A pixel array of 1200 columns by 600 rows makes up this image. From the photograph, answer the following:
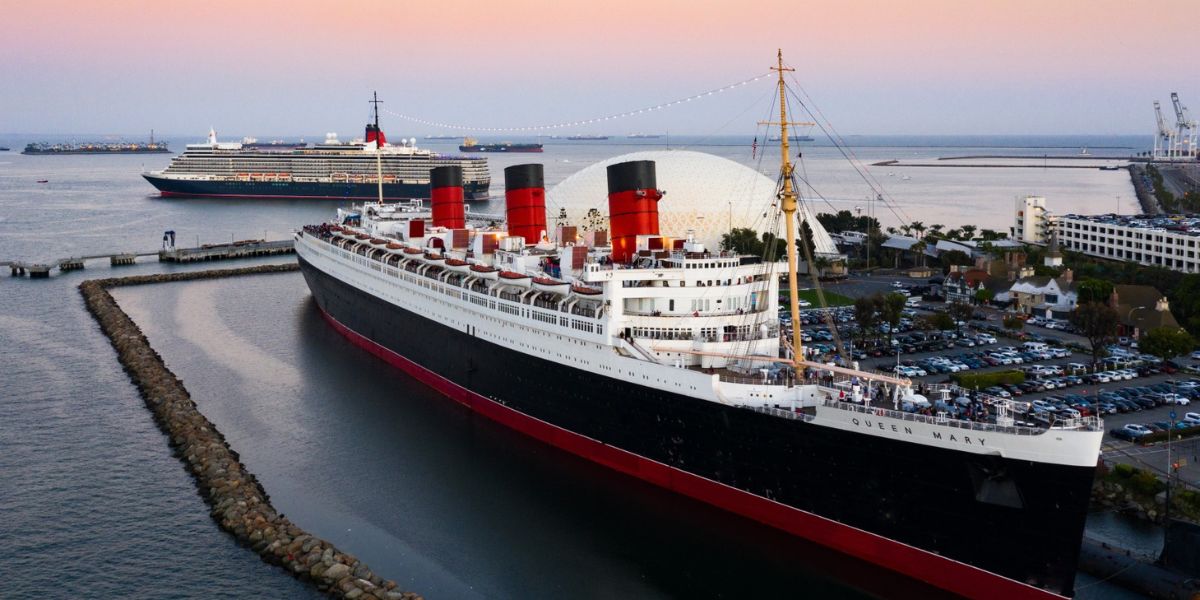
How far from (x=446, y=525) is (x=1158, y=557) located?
11726 mm

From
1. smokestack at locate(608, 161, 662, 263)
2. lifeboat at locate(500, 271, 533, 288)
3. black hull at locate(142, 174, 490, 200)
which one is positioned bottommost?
lifeboat at locate(500, 271, 533, 288)

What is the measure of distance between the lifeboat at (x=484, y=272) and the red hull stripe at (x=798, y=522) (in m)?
3.22

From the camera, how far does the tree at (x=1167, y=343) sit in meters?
26.6

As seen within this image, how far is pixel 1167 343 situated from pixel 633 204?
15419 millimetres

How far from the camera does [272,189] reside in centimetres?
9406

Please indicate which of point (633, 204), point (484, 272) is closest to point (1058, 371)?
point (633, 204)

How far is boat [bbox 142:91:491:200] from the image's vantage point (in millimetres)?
91125

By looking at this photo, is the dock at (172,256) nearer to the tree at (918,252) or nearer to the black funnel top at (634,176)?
the tree at (918,252)

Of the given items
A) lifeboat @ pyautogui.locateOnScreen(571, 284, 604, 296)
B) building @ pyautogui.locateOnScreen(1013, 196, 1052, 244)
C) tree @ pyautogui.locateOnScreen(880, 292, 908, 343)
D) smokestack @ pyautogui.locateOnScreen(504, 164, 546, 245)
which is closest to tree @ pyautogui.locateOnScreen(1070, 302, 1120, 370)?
tree @ pyautogui.locateOnScreen(880, 292, 908, 343)

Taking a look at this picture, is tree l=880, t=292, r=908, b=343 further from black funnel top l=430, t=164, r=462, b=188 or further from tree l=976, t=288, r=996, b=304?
black funnel top l=430, t=164, r=462, b=188

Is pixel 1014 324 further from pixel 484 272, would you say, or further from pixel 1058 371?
pixel 484 272

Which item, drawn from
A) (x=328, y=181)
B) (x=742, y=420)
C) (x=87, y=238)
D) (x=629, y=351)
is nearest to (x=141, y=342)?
(x=629, y=351)

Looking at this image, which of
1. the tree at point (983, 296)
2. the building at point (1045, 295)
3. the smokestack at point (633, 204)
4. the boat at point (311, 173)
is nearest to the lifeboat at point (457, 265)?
the smokestack at point (633, 204)

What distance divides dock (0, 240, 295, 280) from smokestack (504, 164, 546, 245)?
1203 inches
